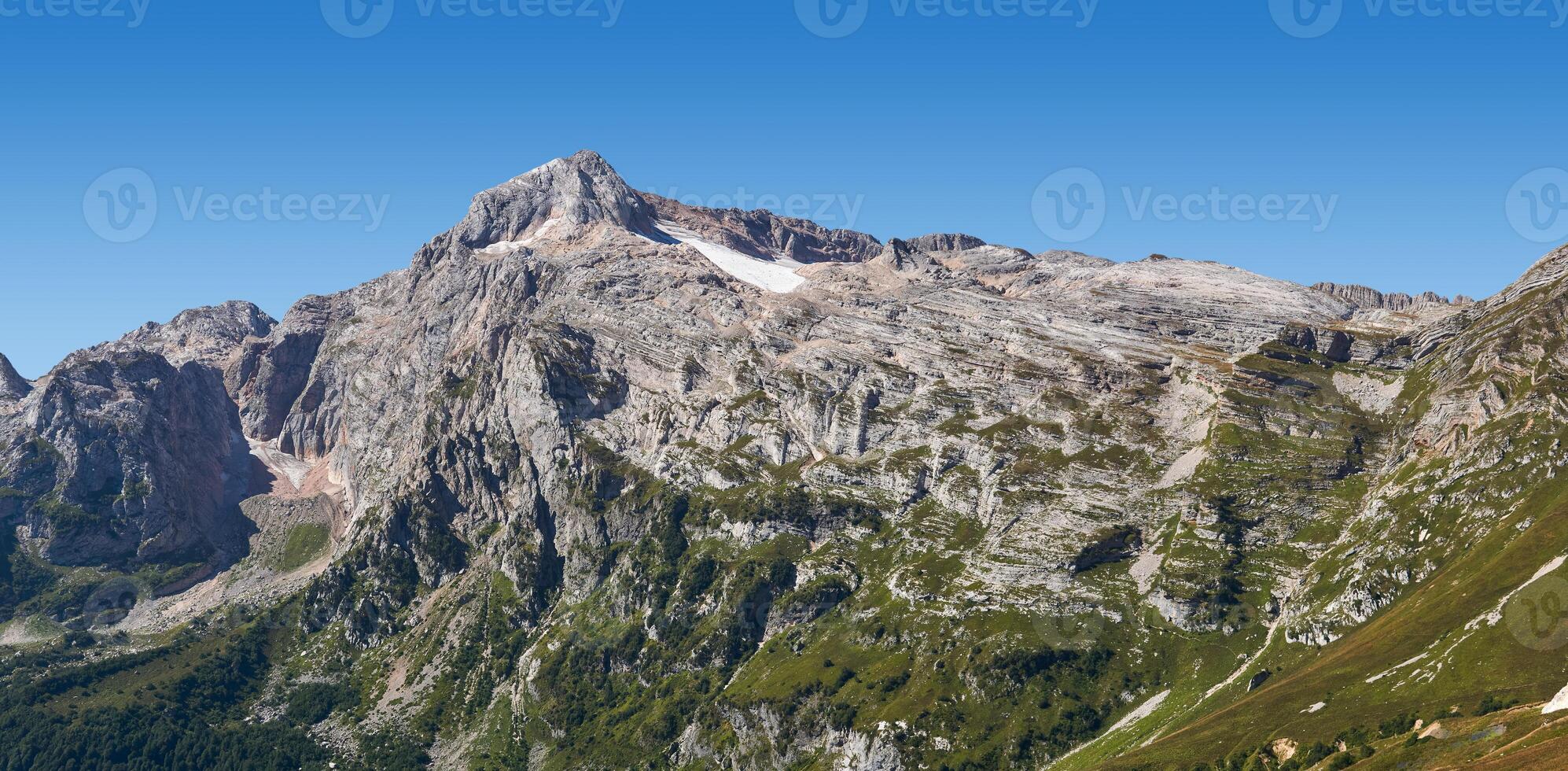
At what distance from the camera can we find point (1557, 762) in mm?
143750

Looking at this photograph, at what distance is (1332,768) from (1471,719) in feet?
74.2

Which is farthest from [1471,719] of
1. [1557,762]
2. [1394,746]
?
[1557,762]

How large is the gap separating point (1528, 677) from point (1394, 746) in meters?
33.0

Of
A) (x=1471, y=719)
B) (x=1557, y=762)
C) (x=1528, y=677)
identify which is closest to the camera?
(x=1557, y=762)

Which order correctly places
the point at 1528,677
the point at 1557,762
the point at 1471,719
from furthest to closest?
the point at 1528,677 → the point at 1471,719 → the point at 1557,762

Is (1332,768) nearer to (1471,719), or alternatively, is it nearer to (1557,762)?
(1471,719)

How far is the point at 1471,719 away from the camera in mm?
186250

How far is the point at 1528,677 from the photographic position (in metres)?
200

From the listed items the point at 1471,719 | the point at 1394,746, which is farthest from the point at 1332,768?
the point at 1471,719

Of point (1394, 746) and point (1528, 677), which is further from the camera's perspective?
point (1528, 677)

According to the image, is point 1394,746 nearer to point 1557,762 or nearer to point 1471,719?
point 1471,719

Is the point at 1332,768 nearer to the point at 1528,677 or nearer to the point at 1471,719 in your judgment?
the point at 1471,719

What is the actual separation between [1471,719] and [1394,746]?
12706mm

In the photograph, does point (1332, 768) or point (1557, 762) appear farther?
point (1332, 768)
